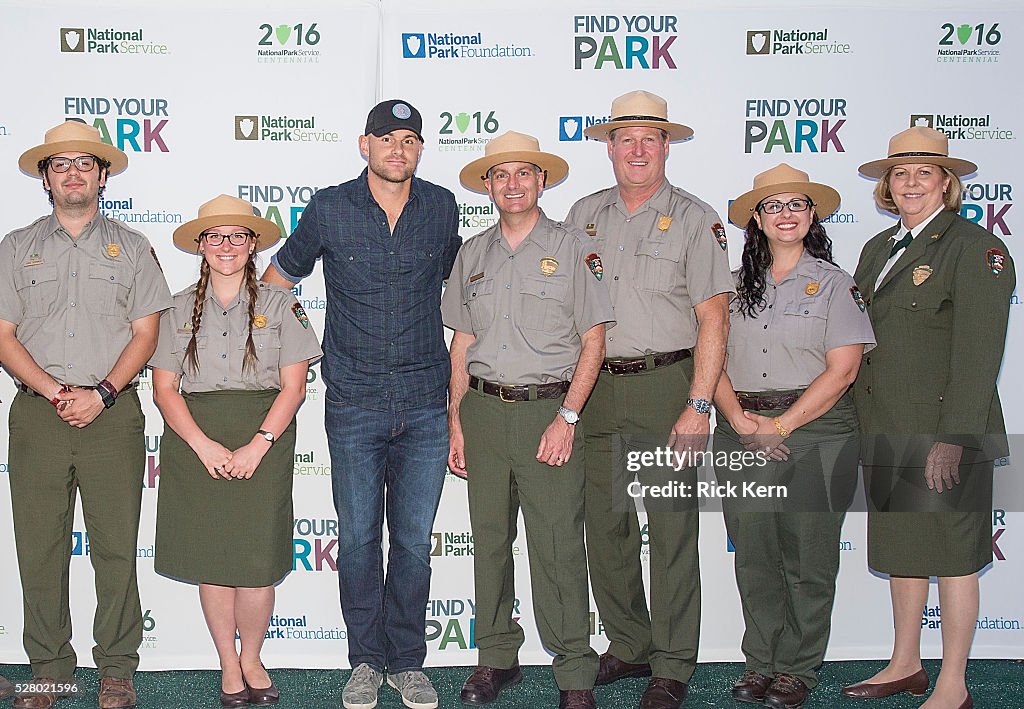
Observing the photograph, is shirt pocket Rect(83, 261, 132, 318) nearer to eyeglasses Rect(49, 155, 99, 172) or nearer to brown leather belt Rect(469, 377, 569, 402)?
eyeglasses Rect(49, 155, 99, 172)

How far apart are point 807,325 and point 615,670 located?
59.8 inches

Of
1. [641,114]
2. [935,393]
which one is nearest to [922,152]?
[935,393]

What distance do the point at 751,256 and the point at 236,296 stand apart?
189 centimetres

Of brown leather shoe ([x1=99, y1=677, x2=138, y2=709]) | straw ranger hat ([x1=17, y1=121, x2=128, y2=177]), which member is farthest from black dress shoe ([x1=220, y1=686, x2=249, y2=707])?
straw ranger hat ([x1=17, y1=121, x2=128, y2=177])

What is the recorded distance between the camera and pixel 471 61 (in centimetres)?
389

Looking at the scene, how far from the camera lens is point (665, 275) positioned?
3.30 meters

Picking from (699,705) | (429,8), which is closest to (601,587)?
(699,705)

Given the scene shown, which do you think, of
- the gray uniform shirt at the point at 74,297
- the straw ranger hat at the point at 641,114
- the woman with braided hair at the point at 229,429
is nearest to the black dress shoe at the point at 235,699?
the woman with braided hair at the point at 229,429

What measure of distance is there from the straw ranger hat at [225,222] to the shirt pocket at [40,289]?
0.45m

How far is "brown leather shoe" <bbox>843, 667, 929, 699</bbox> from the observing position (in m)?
3.49

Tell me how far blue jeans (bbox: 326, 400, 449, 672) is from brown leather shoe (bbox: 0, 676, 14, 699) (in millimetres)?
1288

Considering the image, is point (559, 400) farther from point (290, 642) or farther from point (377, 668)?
point (290, 642)

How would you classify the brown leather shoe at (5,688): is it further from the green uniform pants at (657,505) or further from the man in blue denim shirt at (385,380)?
the green uniform pants at (657,505)

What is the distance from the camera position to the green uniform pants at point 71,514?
3291mm
